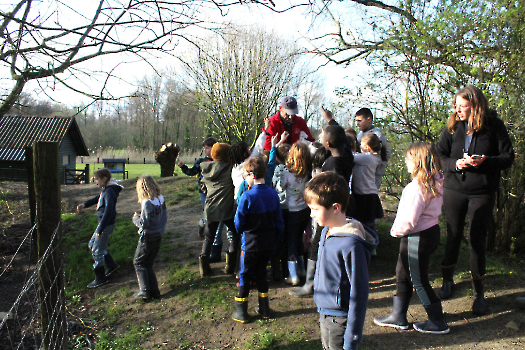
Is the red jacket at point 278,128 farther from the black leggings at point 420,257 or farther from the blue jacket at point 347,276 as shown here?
the blue jacket at point 347,276

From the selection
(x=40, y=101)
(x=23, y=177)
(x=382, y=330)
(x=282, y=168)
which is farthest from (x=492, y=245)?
(x=23, y=177)

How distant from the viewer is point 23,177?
70.7 ft

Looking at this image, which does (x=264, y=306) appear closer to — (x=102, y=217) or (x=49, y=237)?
(x=49, y=237)

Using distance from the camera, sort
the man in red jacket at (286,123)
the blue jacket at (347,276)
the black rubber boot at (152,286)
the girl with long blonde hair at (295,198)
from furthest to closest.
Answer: the man in red jacket at (286,123) < the black rubber boot at (152,286) < the girl with long blonde hair at (295,198) < the blue jacket at (347,276)

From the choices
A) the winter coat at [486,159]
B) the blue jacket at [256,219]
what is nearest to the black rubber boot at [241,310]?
the blue jacket at [256,219]

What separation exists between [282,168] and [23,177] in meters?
22.2

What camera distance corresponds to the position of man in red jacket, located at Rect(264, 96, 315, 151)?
15.6 feet

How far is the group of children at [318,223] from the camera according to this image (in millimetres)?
2129

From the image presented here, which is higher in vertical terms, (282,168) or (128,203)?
(282,168)

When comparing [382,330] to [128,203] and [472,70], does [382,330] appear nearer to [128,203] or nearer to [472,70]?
[472,70]

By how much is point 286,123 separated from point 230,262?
1.93 meters

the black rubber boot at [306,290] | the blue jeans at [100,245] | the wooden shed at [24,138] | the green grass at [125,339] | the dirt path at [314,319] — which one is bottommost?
the green grass at [125,339]

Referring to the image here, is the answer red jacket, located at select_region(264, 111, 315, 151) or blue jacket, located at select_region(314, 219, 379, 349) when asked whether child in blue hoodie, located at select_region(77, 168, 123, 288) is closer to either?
red jacket, located at select_region(264, 111, 315, 151)

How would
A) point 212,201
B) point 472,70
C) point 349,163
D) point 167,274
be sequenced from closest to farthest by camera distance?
point 349,163 → point 472,70 → point 212,201 → point 167,274
